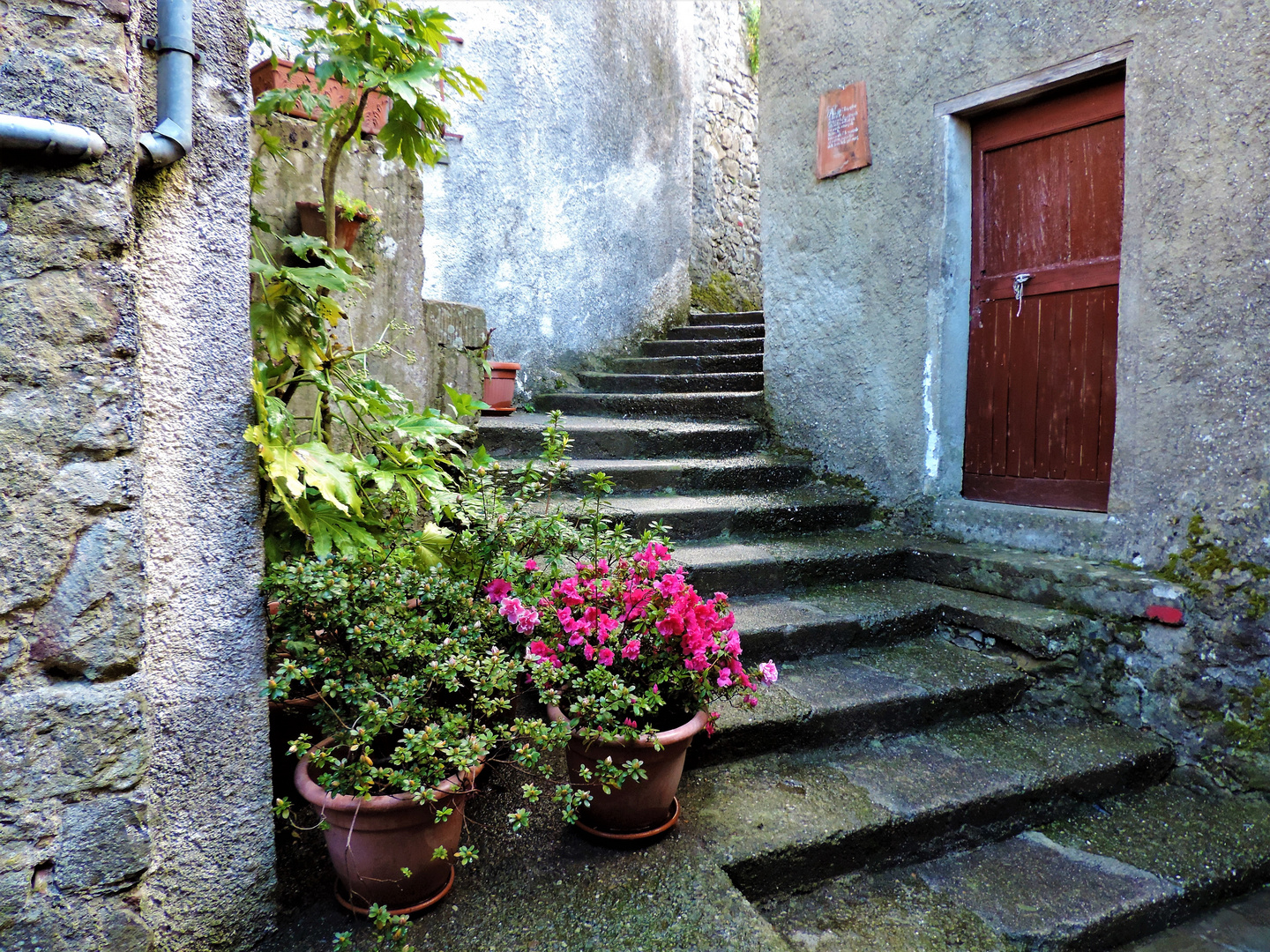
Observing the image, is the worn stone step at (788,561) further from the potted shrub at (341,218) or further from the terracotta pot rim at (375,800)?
the potted shrub at (341,218)

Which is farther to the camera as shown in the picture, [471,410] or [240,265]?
[471,410]

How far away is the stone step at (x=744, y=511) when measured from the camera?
10.7ft

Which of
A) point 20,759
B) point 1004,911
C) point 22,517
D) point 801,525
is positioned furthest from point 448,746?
point 801,525

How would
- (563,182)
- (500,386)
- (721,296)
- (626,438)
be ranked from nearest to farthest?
(626,438)
(500,386)
(563,182)
(721,296)

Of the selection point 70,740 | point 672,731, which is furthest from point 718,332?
point 70,740

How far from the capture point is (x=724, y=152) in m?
7.54

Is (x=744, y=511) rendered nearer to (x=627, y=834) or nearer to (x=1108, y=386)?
(x=1108, y=386)

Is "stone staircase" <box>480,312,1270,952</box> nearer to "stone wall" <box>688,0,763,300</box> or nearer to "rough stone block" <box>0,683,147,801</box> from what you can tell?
"rough stone block" <box>0,683,147,801</box>

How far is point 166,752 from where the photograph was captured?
1423 mm

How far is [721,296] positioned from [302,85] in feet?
17.1

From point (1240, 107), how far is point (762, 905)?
2731 millimetres

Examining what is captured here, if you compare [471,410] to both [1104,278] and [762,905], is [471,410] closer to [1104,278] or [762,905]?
[762,905]

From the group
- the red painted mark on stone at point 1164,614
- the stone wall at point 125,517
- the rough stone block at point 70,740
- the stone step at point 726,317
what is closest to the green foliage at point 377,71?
the stone wall at point 125,517

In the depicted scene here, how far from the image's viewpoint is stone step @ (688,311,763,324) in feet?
19.8
